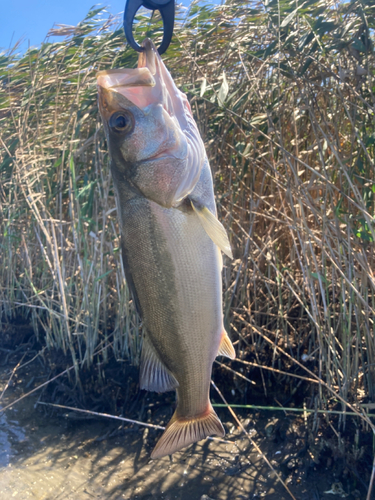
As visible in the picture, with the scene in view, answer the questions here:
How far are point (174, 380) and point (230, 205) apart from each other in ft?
6.08

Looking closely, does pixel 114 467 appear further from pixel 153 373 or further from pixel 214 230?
pixel 214 230

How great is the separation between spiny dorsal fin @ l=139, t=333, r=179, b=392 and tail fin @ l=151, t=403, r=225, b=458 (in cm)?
18

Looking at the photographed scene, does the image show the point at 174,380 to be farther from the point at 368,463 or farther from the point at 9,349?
the point at 9,349

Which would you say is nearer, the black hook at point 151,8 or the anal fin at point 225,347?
the black hook at point 151,8

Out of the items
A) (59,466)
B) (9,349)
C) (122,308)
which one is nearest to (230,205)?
(122,308)

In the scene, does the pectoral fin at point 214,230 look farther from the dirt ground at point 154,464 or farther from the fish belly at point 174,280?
the dirt ground at point 154,464

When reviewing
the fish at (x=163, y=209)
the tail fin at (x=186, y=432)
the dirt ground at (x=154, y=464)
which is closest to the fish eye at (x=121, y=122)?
the fish at (x=163, y=209)

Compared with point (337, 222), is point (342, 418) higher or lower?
lower

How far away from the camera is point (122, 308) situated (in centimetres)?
362

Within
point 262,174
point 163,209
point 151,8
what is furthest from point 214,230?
point 262,174

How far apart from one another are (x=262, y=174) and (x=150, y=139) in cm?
201

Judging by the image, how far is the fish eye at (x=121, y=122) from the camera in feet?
4.77

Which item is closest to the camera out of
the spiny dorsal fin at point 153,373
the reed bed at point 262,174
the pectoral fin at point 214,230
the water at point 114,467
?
the pectoral fin at point 214,230

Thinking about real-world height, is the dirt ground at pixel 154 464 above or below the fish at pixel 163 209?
below
